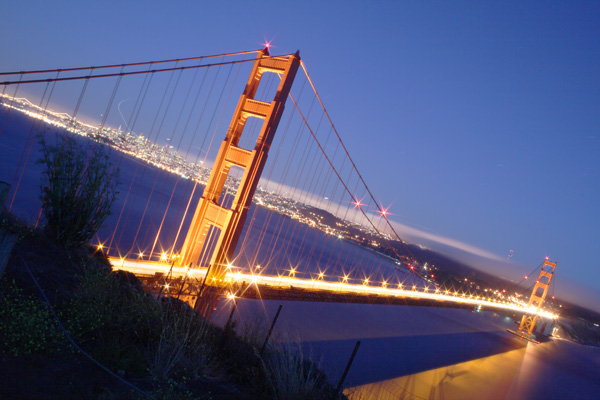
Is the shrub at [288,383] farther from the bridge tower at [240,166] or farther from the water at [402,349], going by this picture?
the bridge tower at [240,166]

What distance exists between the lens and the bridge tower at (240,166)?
34.9 ft

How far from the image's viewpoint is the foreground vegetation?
8.87ft

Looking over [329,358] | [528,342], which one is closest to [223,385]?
[329,358]

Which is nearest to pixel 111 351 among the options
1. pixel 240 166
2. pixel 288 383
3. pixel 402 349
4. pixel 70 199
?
pixel 288 383

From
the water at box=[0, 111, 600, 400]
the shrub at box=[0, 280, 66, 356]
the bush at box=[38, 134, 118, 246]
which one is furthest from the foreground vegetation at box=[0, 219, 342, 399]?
the water at box=[0, 111, 600, 400]

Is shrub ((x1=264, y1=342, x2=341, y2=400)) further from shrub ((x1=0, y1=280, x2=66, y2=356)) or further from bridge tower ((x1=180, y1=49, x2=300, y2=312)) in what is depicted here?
bridge tower ((x1=180, y1=49, x2=300, y2=312))

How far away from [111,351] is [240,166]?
8.41 metres

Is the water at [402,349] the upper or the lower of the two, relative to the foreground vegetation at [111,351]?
lower

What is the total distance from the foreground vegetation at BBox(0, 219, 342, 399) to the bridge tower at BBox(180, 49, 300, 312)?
567 centimetres

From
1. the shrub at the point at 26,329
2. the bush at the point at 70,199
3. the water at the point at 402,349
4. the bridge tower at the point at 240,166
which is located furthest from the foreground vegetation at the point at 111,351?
the bridge tower at the point at 240,166

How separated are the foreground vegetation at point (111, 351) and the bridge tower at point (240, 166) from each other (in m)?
5.67

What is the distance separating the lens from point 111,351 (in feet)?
10.6

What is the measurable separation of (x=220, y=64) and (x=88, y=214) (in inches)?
362

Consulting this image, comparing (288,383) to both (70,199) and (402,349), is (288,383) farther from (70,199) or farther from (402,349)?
(402,349)
